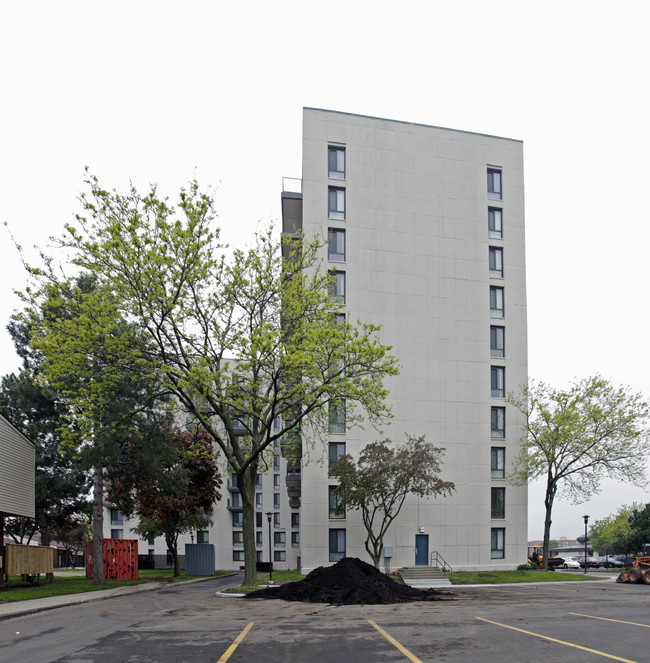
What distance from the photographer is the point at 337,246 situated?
44938 mm

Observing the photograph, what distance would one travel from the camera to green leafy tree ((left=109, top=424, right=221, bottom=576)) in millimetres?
35375

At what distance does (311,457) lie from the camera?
4238 cm

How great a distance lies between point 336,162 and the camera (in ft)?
150

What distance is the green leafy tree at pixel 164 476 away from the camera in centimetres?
3538

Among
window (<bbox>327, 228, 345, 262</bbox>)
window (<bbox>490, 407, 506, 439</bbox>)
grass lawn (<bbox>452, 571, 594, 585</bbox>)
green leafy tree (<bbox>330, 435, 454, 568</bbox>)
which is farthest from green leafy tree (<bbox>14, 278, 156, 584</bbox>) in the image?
window (<bbox>490, 407, 506, 439</bbox>)

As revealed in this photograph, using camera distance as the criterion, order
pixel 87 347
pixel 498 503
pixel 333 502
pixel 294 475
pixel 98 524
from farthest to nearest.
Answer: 1. pixel 294 475
2. pixel 498 503
3. pixel 333 502
4. pixel 98 524
5. pixel 87 347

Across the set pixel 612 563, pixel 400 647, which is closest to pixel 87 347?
pixel 400 647

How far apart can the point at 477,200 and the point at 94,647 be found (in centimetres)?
4110

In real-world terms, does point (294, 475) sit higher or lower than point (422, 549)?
higher

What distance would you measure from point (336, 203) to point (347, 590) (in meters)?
27.8

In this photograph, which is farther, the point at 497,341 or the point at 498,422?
the point at 497,341

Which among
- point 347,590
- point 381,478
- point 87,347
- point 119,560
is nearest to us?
point 347,590

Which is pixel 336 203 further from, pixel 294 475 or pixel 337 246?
pixel 294 475

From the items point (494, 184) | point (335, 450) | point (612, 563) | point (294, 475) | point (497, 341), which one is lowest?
point (612, 563)
